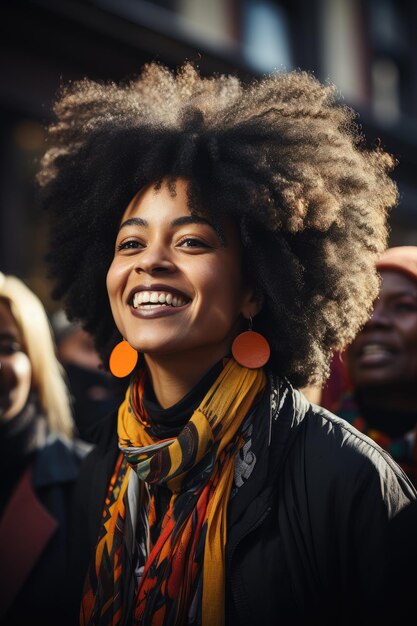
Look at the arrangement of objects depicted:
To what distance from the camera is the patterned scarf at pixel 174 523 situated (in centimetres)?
222

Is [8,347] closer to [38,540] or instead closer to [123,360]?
[38,540]

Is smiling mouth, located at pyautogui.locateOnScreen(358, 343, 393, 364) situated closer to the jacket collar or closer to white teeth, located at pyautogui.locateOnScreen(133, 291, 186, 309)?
white teeth, located at pyautogui.locateOnScreen(133, 291, 186, 309)

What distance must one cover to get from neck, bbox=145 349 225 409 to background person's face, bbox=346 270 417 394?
90cm

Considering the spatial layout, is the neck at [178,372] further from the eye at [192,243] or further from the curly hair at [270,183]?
the eye at [192,243]

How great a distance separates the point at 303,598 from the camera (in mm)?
2098

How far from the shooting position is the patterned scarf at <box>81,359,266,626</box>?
2219 mm

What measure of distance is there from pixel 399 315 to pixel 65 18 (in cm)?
534

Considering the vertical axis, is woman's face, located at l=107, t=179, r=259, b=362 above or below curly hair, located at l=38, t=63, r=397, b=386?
below

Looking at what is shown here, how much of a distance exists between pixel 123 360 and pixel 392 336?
1145 millimetres

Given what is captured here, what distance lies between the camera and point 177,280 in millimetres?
2379

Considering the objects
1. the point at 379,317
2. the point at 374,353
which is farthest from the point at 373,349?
the point at 379,317

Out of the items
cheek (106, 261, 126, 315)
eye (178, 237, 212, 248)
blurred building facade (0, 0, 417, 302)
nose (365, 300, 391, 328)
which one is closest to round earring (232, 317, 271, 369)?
eye (178, 237, 212, 248)

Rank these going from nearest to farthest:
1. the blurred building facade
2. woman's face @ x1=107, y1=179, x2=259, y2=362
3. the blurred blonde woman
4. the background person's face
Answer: woman's face @ x1=107, y1=179, x2=259, y2=362 < the background person's face < the blurred blonde woman < the blurred building facade

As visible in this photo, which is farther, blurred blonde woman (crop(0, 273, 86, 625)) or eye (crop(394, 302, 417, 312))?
blurred blonde woman (crop(0, 273, 86, 625))
